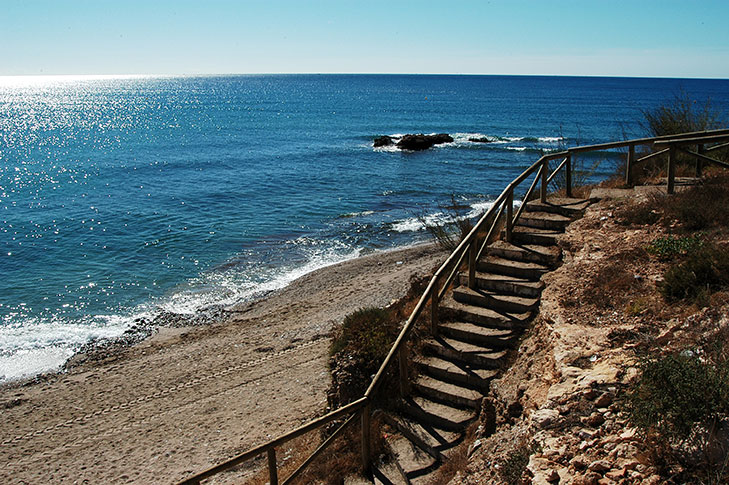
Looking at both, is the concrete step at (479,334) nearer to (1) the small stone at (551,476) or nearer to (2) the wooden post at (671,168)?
(1) the small stone at (551,476)

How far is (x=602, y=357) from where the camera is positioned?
6.45m

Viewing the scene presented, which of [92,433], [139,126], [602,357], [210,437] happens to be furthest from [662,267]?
[139,126]

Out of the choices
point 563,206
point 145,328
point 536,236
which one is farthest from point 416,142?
point 536,236

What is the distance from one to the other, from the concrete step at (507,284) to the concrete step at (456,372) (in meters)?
1.68

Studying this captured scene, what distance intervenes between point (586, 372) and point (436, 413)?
2444 mm

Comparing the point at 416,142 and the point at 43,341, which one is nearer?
the point at 43,341

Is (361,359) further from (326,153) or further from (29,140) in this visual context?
(29,140)

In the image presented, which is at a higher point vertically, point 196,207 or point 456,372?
point 456,372

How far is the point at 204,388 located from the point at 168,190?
2777 cm

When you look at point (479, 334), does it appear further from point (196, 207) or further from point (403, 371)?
point (196, 207)

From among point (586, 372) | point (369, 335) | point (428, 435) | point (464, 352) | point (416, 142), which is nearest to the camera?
point (586, 372)

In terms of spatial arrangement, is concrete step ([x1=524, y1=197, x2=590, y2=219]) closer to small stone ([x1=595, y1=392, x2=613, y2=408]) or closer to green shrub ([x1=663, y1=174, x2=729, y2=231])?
green shrub ([x1=663, y1=174, x2=729, y2=231])

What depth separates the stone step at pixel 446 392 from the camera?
7.97 metres

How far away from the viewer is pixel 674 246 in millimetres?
8492
